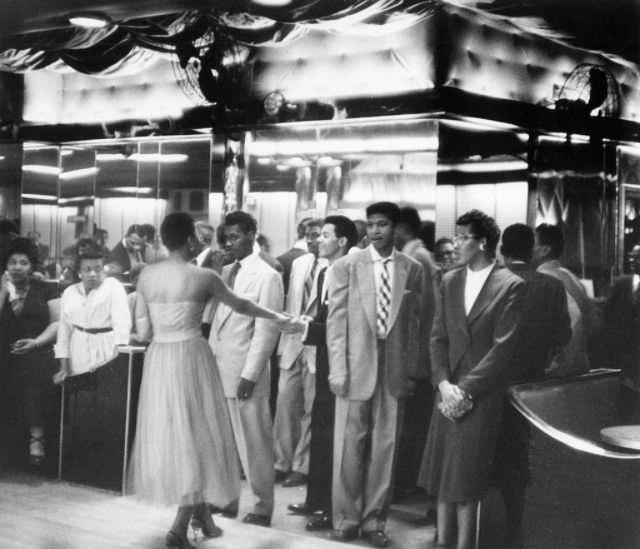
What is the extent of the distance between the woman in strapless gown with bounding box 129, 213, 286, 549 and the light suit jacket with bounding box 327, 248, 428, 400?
50cm

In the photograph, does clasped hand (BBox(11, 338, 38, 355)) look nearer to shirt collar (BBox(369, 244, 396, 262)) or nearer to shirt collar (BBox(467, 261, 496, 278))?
shirt collar (BBox(369, 244, 396, 262))

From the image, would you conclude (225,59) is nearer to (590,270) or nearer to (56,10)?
(56,10)

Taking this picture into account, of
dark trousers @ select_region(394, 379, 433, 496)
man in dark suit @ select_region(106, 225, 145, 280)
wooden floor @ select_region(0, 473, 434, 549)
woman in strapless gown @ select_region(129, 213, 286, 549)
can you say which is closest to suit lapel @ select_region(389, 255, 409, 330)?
dark trousers @ select_region(394, 379, 433, 496)

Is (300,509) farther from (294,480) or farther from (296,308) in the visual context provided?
(296,308)

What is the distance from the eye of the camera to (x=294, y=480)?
5.91 metres

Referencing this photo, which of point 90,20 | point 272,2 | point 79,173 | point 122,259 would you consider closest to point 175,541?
point 122,259

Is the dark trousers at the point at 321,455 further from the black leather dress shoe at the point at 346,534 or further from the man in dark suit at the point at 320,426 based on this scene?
the black leather dress shoe at the point at 346,534

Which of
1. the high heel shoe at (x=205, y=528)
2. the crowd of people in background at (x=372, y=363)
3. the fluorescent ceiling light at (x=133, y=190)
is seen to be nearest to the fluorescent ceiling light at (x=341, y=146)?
the crowd of people in background at (x=372, y=363)

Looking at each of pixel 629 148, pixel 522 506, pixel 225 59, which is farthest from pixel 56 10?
pixel 522 506

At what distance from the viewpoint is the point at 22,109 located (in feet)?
25.9

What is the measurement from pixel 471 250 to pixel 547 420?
0.87 m

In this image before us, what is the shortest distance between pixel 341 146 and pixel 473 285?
2446mm

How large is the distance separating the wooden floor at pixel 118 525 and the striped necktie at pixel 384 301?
1.09 meters

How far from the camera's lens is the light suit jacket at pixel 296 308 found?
19.3 feet
